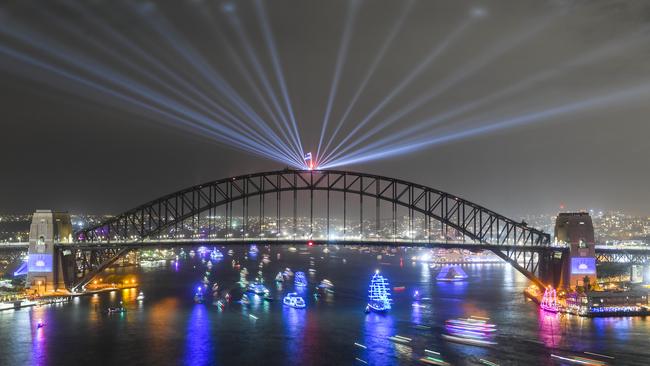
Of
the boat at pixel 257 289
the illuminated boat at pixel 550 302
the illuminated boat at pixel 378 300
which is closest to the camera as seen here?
the illuminated boat at pixel 378 300

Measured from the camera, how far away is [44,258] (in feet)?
317

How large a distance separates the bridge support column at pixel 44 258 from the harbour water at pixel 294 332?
18.7ft

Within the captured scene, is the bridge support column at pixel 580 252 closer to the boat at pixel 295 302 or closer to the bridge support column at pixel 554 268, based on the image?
the bridge support column at pixel 554 268

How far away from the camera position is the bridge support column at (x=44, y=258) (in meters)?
96.2

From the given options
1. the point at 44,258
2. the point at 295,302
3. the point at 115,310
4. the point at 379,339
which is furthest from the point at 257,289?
the point at 379,339

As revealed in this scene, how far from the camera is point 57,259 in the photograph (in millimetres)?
97688

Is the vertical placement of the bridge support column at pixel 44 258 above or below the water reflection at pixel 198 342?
above

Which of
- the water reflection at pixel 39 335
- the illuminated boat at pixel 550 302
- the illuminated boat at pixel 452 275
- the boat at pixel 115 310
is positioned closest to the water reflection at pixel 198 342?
the boat at pixel 115 310

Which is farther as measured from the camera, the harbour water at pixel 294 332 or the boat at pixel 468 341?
the boat at pixel 468 341

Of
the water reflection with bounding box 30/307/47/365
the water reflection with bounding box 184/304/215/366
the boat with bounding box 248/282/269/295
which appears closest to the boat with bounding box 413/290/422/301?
the boat with bounding box 248/282/269/295

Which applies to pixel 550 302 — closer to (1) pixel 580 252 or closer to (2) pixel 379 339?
(1) pixel 580 252

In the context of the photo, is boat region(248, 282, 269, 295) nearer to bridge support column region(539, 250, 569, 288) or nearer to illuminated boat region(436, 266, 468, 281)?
bridge support column region(539, 250, 569, 288)

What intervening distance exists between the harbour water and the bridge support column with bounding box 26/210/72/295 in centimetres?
569

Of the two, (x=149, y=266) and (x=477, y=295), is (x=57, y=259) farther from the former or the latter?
(x=149, y=266)
